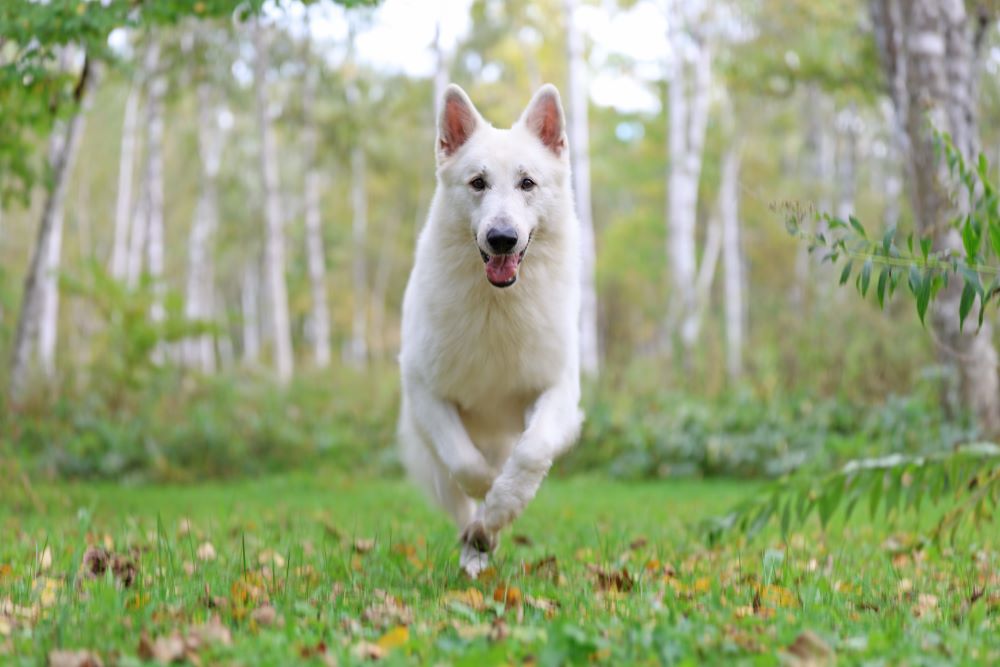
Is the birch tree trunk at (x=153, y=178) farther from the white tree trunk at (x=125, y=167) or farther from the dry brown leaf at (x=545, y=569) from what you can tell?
the dry brown leaf at (x=545, y=569)

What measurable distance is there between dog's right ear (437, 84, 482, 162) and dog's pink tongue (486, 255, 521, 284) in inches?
31.2

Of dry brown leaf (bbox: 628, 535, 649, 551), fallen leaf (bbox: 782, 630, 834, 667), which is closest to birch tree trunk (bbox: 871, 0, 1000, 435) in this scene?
dry brown leaf (bbox: 628, 535, 649, 551)

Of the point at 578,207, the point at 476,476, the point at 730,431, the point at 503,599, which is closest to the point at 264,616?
the point at 503,599

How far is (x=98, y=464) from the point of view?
1180 centimetres

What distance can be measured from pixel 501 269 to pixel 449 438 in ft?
2.62

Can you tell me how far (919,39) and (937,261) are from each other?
5040 millimetres

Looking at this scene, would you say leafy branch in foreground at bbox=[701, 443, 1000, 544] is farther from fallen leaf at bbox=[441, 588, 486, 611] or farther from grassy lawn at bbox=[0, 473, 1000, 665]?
fallen leaf at bbox=[441, 588, 486, 611]

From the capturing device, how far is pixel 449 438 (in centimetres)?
435

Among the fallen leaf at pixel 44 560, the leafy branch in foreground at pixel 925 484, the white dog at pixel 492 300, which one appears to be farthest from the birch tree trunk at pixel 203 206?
the leafy branch in foreground at pixel 925 484

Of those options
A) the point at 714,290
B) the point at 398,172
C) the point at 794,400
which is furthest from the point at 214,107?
the point at 794,400

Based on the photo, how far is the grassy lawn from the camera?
2611mm

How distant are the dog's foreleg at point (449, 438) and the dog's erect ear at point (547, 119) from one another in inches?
53.2

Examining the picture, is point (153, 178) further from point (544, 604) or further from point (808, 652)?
point (808, 652)

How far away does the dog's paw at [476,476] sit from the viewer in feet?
13.9
